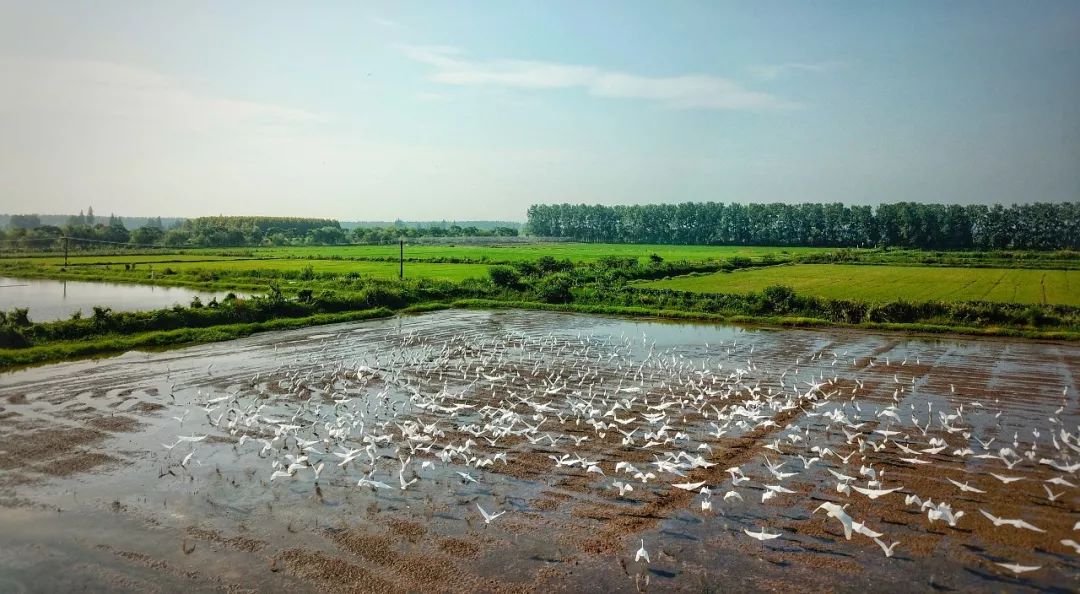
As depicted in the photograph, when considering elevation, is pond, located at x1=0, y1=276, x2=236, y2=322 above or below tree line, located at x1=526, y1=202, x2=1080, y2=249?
below

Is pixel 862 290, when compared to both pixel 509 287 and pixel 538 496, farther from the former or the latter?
pixel 538 496

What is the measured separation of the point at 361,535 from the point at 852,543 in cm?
632

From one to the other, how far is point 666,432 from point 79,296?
3763 cm

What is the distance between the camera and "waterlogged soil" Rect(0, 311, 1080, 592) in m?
8.05

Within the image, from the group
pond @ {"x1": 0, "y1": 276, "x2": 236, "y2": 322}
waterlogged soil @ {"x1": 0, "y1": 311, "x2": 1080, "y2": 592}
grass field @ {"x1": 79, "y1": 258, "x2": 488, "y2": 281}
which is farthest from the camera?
grass field @ {"x1": 79, "y1": 258, "x2": 488, "y2": 281}

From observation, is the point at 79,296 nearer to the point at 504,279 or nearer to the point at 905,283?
the point at 504,279

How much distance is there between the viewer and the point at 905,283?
154 feet

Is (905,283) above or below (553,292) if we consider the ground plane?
above

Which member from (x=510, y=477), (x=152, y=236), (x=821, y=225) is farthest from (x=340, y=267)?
(x=821, y=225)

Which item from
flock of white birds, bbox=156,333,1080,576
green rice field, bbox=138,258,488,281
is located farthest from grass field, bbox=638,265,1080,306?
flock of white birds, bbox=156,333,1080,576

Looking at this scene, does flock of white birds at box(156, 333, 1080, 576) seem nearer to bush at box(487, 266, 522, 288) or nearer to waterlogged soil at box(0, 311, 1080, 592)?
waterlogged soil at box(0, 311, 1080, 592)

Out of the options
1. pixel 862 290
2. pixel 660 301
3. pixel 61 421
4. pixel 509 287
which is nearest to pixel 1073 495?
pixel 61 421

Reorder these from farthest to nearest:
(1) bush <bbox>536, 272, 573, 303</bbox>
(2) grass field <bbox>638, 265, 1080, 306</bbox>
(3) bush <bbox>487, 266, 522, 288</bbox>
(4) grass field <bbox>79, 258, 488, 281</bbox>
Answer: (4) grass field <bbox>79, 258, 488, 281</bbox>, (3) bush <bbox>487, 266, 522, 288</bbox>, (2) grass field <bbox>638, 265, 1080, 306</bbox>, (1) bush <bbox>536, 272, 573, 303</bbox>

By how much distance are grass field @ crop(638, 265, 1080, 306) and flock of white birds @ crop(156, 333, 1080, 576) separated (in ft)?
73.0
